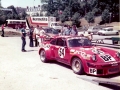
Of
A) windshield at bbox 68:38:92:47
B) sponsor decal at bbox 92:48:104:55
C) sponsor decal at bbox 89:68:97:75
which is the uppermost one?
windshield at bbox 68:38:92:47

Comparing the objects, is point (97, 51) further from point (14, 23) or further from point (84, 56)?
point (14, 23)

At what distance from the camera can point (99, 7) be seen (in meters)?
57.8

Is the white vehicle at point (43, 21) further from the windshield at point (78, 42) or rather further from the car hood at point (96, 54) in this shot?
the car hood at point (96, 54)

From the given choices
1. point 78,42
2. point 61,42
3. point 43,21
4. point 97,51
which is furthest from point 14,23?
point 97,51

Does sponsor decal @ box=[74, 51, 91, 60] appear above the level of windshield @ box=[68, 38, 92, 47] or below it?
below

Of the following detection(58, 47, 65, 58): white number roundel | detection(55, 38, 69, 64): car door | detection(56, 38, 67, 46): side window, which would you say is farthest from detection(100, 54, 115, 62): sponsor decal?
detection(56, 38, 67, 46): side window

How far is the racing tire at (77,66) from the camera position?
7.04 m

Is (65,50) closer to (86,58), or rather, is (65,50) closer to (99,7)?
(86,58)

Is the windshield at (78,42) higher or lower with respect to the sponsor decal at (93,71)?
→ higher

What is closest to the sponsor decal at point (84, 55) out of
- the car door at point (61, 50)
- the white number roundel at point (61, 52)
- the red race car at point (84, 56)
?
the red race car at point (84, 56)

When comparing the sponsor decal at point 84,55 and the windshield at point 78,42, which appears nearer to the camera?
the sponsor decal at point 84,55

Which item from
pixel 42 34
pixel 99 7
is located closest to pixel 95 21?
pixel 99 7

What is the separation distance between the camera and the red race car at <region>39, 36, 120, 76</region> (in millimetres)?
6641

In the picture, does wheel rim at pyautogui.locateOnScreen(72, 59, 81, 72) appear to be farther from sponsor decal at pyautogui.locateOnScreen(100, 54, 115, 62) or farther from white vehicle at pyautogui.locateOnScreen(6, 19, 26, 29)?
white vehicle at pyautogui.locateOnScreen(6, 19, 26, 29)
